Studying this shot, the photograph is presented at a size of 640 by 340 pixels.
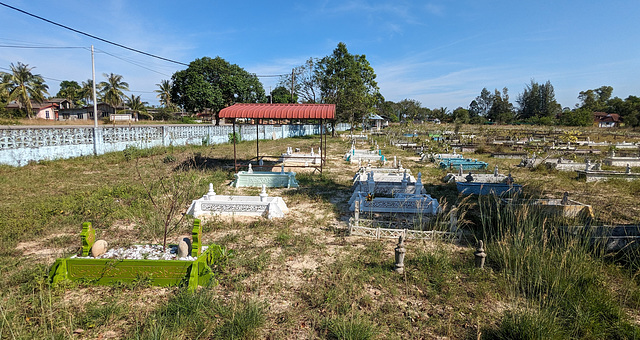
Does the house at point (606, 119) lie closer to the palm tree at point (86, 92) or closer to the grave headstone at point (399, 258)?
the grave headstone at point (399, 258)

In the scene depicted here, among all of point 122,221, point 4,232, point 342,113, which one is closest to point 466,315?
point 122,221

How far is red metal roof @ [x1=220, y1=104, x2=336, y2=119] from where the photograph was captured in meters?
12.2

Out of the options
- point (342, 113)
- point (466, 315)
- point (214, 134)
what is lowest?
point (466, 315)

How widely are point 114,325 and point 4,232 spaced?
4216mm

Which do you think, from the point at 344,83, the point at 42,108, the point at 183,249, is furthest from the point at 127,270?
the point at 42,108

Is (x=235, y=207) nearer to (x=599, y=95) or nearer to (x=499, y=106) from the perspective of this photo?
(x=499, y=106)

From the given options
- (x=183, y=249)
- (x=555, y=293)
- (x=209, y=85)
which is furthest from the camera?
(x=209, y=85)

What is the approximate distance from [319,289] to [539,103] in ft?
316

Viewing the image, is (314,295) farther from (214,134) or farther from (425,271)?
(214,134)

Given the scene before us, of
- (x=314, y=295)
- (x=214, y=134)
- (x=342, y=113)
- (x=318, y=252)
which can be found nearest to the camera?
(x=314, y=295)

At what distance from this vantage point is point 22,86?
39.7 m

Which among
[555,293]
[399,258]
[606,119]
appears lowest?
[555,293]

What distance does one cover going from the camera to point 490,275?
4691mm

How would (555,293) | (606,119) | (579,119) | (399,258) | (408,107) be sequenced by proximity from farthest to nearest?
(408,107), (606,119), (579,119), (399,258), (555,293)
